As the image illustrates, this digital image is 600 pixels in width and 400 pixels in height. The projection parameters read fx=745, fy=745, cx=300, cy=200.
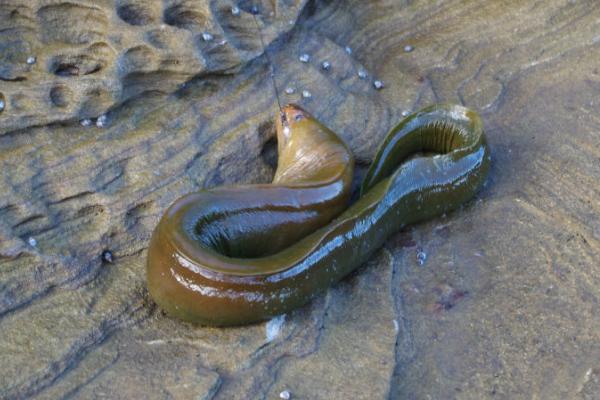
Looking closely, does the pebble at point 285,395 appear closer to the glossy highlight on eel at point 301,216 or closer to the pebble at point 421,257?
the glossy highlight on eel at point 301,216

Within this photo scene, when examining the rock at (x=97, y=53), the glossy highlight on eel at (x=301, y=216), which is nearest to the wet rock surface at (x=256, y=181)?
the rock at (x=97, y=53)

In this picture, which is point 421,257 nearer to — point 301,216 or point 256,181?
point 301,216

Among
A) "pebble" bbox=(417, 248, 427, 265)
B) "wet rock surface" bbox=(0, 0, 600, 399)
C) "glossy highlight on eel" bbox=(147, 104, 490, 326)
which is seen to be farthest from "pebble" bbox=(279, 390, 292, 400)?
"pebble" bbox=(417, 248, 427, 265)

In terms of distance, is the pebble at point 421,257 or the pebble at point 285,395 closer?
the pebble at point 285,395

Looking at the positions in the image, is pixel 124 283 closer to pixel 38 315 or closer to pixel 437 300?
pixel 38 315

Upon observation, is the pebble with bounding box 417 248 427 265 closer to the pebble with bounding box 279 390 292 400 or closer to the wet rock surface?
the wet rock surface

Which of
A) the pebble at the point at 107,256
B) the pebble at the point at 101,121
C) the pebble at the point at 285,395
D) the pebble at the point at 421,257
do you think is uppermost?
the pebble at the point at 101,121

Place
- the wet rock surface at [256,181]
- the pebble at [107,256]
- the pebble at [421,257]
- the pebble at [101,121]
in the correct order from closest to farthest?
the wet rock surface at [256,181], the pebble at [107,256], the pebble at [421,257], the pebble at [101,121]

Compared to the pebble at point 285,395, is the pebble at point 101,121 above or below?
above
